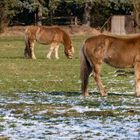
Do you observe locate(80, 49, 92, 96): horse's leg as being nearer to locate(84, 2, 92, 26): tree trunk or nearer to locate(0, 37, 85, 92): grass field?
locate(0, 37, 85, 92): grass field

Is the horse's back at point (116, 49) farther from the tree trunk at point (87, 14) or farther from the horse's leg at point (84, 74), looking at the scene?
the tree trunk at point (87, 14)

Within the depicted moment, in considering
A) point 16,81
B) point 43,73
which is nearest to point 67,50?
point 43,73

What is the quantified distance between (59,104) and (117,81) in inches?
268

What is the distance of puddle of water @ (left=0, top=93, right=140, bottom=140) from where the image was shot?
954 centimetres

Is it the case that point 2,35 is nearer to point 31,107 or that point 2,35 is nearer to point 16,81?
point 16,81

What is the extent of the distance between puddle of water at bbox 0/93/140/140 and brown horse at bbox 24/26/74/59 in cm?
1797

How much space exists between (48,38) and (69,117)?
23.8 m

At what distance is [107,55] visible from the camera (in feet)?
50.0

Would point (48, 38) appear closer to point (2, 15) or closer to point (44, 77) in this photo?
point (44, 77)

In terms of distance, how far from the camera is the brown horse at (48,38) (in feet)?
109

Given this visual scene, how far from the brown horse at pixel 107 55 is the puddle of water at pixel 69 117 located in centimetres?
55

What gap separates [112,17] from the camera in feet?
231

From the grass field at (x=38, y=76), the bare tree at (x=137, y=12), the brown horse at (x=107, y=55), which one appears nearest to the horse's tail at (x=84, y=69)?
the brown horse at (x=107, y=55)

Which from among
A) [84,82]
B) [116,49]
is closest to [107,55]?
[116,49]
